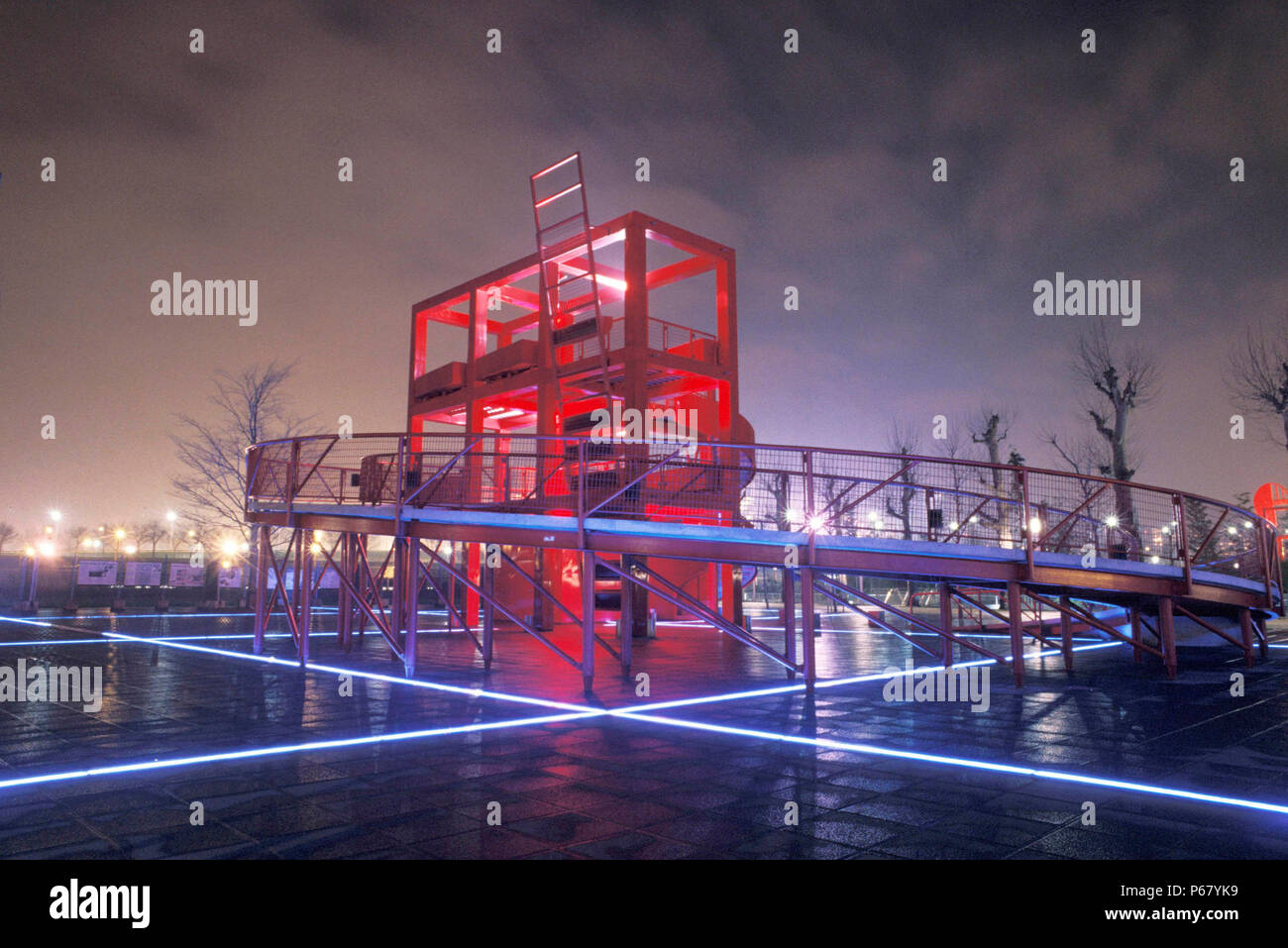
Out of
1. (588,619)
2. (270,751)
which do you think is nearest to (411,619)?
(588,619)

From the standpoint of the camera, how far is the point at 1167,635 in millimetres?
11930

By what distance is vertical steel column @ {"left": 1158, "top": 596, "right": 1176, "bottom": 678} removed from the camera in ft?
38.8

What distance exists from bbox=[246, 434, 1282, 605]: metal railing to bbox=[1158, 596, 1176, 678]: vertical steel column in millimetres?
518

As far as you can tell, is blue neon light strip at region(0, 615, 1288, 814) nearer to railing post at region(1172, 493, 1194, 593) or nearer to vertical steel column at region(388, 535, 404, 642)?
vertical steel column at region(388, 535, 404, 642)

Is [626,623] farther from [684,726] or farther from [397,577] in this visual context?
[684,726]

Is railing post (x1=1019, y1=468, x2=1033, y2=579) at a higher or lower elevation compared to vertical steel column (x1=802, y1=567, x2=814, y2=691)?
higher

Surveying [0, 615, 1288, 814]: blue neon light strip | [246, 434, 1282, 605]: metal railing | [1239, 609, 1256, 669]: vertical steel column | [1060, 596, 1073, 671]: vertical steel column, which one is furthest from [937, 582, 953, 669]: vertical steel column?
[1239, 609, 1256, 669]: vertical steel column

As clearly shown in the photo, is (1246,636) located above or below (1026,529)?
below

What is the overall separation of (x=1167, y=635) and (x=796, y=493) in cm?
592

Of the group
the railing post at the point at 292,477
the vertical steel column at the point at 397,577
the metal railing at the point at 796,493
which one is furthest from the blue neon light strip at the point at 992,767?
the railing post at the point at 292,477
